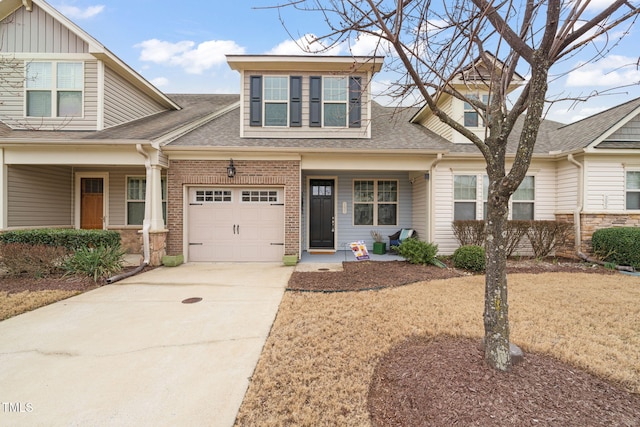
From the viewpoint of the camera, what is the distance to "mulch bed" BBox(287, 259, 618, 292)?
18.3 feet

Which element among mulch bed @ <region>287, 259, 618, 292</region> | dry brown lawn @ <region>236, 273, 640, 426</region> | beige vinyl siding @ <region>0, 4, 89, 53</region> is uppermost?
beige vinyl siding @ <region>0, 4, 89, 53</region>

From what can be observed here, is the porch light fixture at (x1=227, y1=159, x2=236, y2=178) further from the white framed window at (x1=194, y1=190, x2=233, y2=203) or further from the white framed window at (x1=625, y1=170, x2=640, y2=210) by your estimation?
the white framed window at (x1=625, y1=170, x2=640, y2=210)

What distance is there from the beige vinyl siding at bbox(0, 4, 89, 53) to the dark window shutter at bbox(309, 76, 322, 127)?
6.71 metres

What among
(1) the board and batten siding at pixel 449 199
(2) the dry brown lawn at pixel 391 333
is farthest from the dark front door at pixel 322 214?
(2) the dry brown lawn at pixel 391 333

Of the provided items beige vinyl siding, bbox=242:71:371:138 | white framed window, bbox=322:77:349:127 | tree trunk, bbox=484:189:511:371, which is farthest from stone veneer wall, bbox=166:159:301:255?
tree trunk, bbox=484:189:511:371

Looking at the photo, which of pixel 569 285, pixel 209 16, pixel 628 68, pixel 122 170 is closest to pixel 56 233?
pixel 122 170

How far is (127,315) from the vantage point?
13.7 feet

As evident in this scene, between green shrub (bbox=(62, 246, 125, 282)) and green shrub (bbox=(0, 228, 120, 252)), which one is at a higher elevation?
green shrub (bbox=(0, 228, 120, 252))

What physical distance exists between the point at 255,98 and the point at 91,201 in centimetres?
651

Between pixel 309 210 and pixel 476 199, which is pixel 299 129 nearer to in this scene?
pixel 309 210

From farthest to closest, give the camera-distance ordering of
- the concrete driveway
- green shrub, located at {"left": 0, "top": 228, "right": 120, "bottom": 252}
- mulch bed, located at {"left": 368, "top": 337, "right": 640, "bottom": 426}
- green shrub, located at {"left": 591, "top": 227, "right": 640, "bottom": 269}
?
green shrub, located at {"left": 591, "top": 227, "right": 640, "bottom": 269} → green shrub, located at {"left": 0, "top": 228, "right": 120, "bottom": 252} → the concrete driveway → mulch bed, located at {"left": 368, "top": 337, "right": 640, "bottom": 426}

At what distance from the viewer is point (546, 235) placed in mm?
7828

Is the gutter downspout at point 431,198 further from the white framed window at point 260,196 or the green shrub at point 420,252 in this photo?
the white framed window at point 260,196

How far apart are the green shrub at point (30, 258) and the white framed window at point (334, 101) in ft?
24.3
